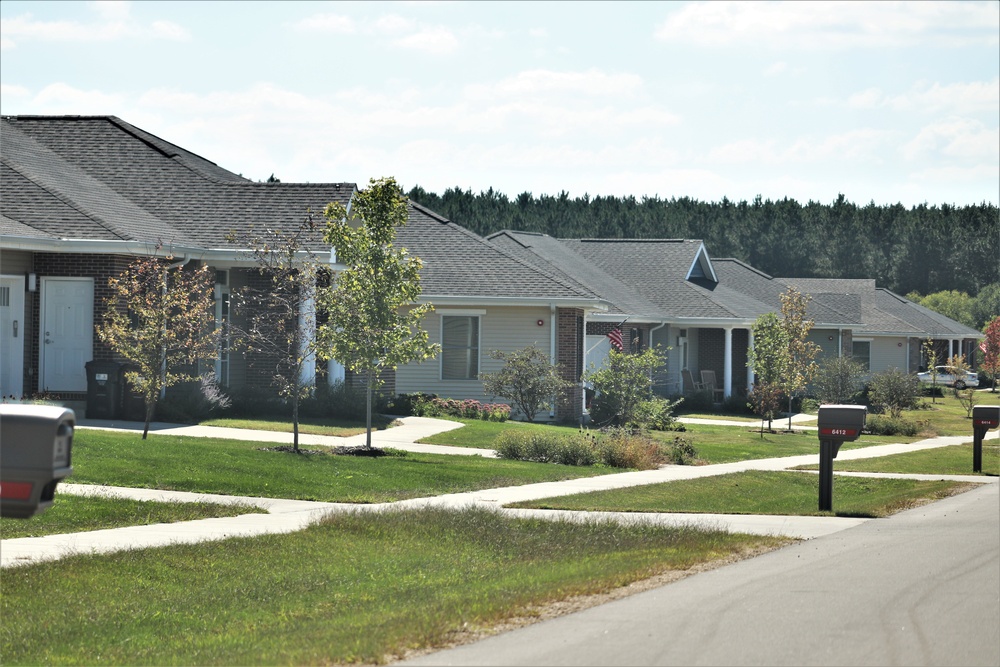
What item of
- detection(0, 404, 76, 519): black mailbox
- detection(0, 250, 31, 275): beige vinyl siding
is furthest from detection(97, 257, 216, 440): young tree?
detection(0, 404, 76, 519): black mailbox

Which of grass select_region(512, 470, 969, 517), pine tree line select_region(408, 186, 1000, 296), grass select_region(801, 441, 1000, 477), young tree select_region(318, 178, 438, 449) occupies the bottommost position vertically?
grass select_region(801, 441, 1000, 477)

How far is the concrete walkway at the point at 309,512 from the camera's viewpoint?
41.6 feet

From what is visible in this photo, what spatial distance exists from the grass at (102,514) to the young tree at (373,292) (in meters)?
7.46

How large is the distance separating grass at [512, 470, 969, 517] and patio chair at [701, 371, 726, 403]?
78.7 feet

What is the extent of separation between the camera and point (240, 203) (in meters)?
31.3

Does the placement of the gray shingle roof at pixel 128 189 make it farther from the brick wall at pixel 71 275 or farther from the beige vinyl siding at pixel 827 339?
the beige vinyl siding at pixel 827 339

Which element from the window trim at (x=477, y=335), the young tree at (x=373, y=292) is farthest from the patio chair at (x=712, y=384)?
the young tree at (x=373, y=292)

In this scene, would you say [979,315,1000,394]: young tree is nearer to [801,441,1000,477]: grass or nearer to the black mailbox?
[801,441,1000,477]: grass

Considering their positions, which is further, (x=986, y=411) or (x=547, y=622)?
(x=986, y=411)

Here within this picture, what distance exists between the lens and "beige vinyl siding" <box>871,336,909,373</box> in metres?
67.8

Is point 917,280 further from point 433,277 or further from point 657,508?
point 657,508

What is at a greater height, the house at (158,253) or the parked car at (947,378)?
the house at (158,253)

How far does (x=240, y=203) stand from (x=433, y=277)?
638 cm

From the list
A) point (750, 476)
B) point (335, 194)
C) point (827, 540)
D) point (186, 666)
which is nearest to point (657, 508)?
point (827, 540)
